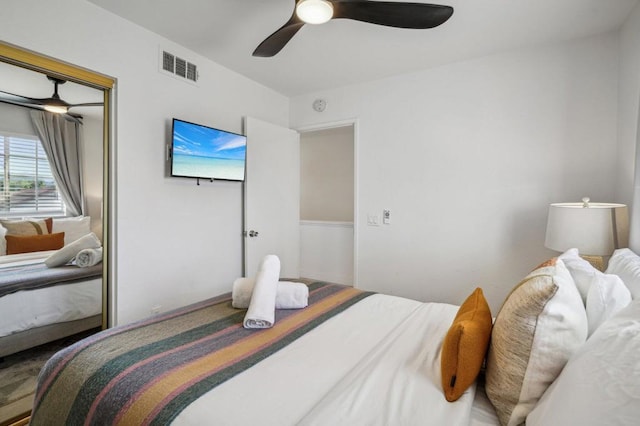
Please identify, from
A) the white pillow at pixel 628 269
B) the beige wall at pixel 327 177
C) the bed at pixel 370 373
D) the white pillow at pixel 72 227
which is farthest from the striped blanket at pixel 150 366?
the beige wall at pixel 327 177

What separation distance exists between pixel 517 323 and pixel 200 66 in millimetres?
2913

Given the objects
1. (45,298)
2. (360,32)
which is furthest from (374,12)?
(45,298)

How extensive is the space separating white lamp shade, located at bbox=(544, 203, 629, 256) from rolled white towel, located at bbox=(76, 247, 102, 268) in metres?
2.98

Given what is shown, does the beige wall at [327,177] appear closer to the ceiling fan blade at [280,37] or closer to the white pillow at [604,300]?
the ceiling fan blade at [280,37]

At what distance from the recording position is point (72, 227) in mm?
2061

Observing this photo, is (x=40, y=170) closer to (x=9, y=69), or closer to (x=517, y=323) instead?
(x=9, y=69)

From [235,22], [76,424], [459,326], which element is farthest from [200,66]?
[459,326]

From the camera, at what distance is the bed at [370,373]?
73cm

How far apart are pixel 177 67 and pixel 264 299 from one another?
209 centimetres

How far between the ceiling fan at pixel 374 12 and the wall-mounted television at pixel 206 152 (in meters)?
1.22

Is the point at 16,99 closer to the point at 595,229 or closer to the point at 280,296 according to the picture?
the point at 280,296

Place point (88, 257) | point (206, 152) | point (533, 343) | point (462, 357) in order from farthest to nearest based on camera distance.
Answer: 1. point (206, 152)
2. point (88, 257)
3. point (462, 357)
4. point (533, 343)

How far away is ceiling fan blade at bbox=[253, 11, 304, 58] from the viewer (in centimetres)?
173

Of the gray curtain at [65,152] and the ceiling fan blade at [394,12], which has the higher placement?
the ceiling fan blade at [394,12]
